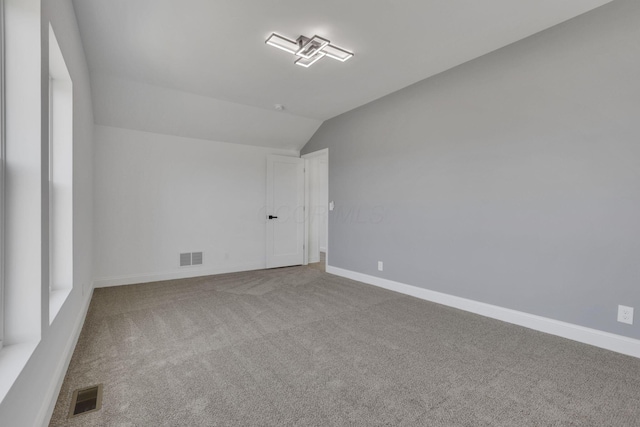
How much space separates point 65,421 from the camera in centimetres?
160

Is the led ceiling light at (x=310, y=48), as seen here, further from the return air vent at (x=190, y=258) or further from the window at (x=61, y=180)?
the return air vent at (x=190, y=258)

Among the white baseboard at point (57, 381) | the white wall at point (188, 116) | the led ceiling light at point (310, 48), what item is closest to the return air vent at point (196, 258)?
the white wall at point (188, 116)

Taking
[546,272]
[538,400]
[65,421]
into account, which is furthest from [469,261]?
[65,421]

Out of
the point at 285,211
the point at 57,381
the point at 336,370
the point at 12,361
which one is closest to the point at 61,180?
the point at 57,381

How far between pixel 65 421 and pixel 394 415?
1755 millimetres

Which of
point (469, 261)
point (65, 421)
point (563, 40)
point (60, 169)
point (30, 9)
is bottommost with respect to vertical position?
point (65, 421)

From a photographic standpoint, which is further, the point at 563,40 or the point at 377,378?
the point at 563,40

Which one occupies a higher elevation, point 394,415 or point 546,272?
point 546,272

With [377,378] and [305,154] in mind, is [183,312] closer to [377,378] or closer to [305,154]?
[377,378]

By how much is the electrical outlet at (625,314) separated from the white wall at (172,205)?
478cm

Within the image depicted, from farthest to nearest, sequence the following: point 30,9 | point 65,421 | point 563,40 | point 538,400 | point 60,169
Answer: point 563,40 → point 60,169 → point 538,400 → point 65,421 → point 30,9

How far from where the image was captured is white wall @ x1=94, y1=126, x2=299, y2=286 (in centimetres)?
435

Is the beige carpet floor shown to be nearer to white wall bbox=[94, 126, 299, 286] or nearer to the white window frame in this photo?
the white window frame

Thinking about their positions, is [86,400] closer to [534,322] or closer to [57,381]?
[57,381]
